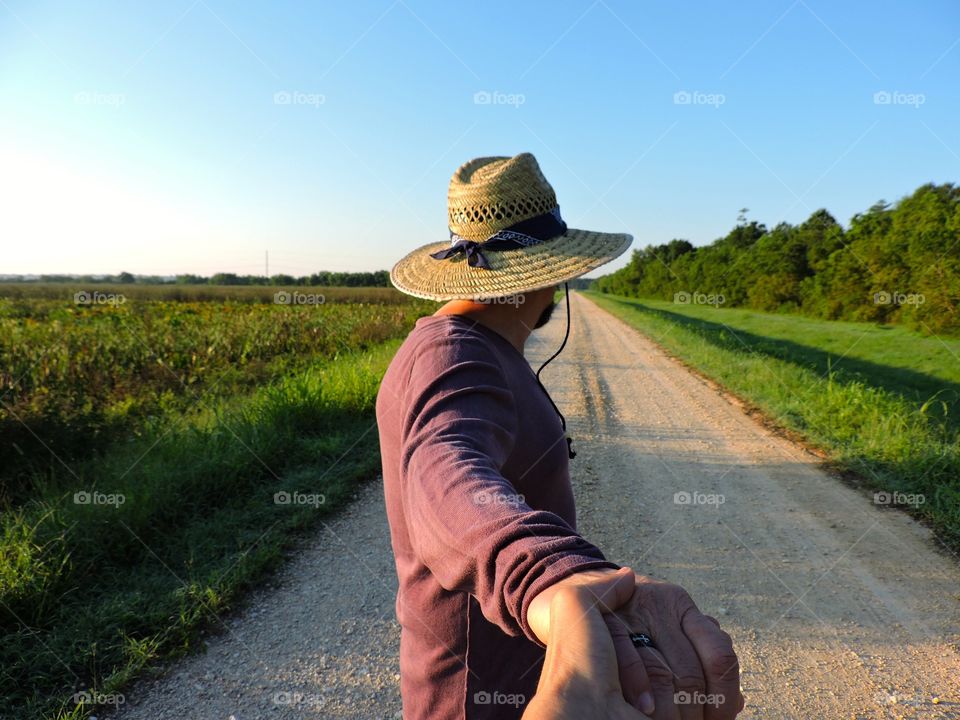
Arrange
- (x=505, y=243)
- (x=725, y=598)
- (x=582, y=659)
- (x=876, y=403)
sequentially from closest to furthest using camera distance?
(x=582, y=659)
(x=505, y=243)
(x=725, y=598)
(x=876, y=403)

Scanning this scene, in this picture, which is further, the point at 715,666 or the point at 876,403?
the point at 876,403

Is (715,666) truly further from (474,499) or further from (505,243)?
(505,243)

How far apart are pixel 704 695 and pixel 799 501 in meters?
5.14

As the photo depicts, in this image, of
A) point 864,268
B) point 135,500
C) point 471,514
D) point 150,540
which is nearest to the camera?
point 471,514

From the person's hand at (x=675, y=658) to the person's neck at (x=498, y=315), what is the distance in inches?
28.8

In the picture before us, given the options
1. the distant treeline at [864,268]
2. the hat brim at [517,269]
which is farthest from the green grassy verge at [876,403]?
the hat brim at [517,269]

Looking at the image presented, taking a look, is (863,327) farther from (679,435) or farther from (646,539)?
(646,539)

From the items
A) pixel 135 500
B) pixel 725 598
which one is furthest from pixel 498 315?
pixel 135 500

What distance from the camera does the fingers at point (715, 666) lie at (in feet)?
2.28

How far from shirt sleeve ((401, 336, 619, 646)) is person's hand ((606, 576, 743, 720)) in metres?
0.07

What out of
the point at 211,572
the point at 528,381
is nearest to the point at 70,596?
the point at 211,572

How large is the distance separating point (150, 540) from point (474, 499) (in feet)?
13.1

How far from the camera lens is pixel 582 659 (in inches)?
24.6

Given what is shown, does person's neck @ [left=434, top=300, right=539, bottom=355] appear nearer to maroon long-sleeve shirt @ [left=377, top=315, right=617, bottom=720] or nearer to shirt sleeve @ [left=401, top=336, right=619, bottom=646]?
maroon long-sleeve shirt @ [left=377, top=315, right=617, bottom=720]
